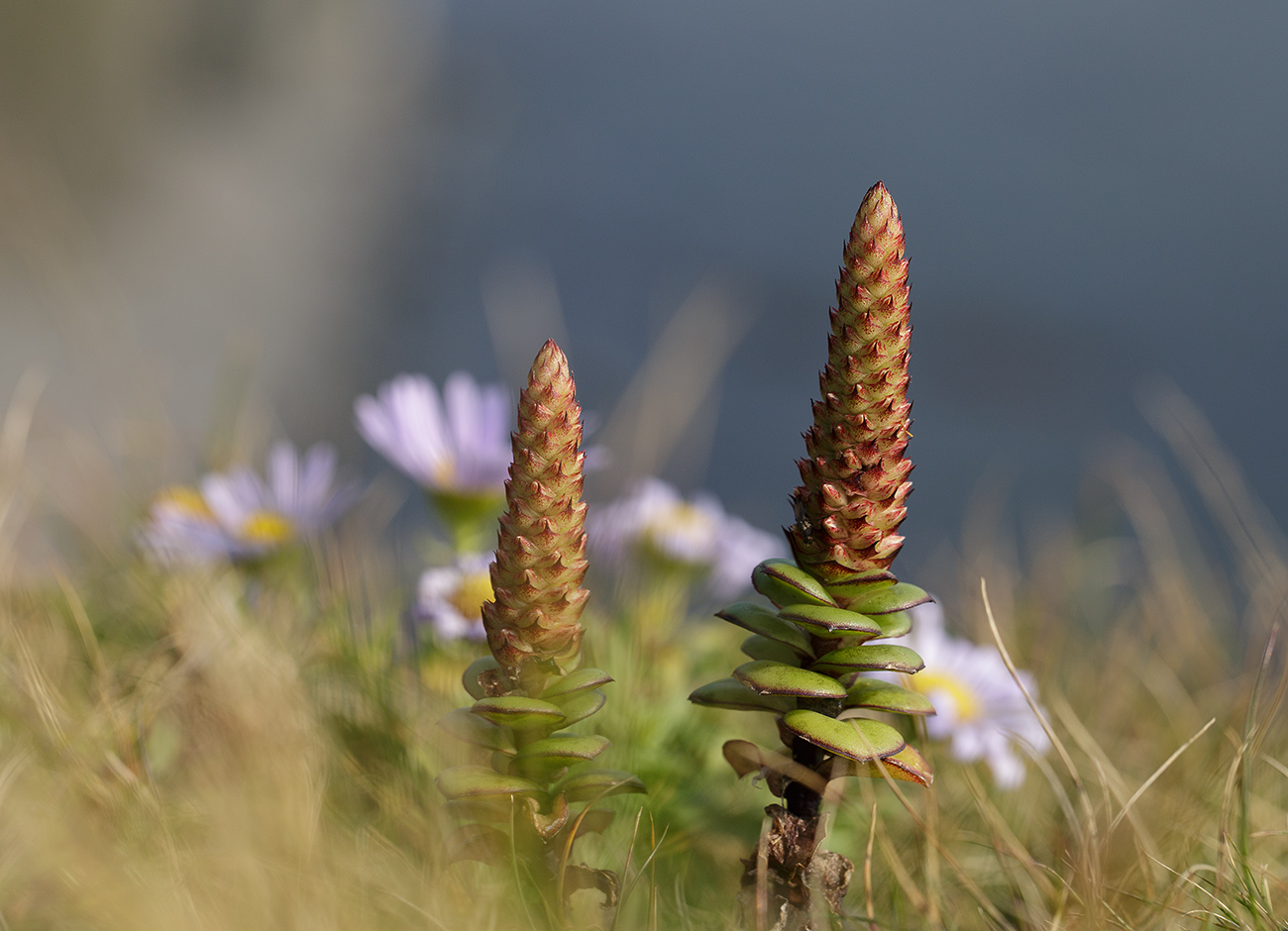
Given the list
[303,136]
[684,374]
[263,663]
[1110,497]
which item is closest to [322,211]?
[303,136]

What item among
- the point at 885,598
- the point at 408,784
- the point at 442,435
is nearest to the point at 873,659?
the point at 885,598

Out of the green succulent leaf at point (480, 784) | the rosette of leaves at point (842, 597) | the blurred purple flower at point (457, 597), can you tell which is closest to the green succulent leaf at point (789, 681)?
the rosette of leaves at point (842, 597)

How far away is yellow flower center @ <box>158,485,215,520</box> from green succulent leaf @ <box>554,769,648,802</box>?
67cm

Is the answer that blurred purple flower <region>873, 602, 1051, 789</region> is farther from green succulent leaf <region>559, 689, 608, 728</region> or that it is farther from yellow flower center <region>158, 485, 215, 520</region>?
yellow flower center <region>158, 485, 215, 520</region>

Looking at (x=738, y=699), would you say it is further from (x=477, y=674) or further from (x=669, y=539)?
(x=669, y=539)

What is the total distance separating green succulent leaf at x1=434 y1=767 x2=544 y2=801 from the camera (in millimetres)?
492

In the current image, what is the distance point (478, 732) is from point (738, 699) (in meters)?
0.13

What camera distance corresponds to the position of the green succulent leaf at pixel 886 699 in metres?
0.51

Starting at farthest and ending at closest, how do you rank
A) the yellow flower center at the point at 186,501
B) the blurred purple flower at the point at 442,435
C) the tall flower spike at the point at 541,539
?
the yellow flower center at the point at 186,501 < the blurred purple flower at the point at 442,435 < the tall flower spike at the point at 541,539

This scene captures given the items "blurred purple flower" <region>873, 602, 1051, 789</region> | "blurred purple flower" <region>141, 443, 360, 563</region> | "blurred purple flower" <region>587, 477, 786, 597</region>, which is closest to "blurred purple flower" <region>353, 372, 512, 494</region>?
"blurred purple flower" <region>141, 443, 360, 563</region>

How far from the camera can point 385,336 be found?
11.9 ft

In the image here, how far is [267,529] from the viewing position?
1033mm

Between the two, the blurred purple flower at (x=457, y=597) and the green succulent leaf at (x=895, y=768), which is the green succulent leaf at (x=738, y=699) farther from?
the blurred purple flower at (x=457, y=597)

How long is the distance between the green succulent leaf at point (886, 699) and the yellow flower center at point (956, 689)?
18.6 inches
